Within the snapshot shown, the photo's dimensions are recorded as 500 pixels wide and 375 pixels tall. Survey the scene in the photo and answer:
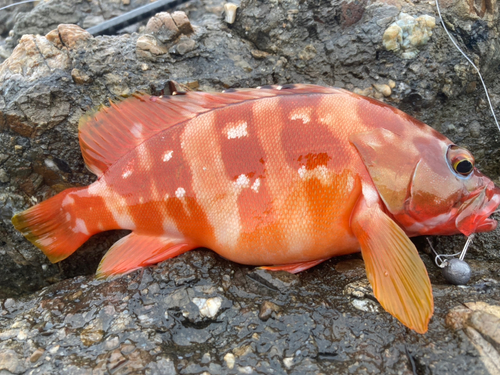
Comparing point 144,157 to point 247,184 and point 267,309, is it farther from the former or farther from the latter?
point 267,309

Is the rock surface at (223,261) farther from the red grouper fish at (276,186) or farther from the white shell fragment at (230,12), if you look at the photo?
the red grouper fish at (276,186)

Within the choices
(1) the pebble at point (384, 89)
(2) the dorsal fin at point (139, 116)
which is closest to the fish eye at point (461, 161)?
(2) the dorsal fin at point (139, 116)

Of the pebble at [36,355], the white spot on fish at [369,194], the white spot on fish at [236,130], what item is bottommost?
the pebble at [36,355]

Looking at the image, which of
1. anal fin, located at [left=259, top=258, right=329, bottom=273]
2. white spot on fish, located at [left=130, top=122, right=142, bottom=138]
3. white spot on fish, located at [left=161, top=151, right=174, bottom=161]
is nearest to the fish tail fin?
white spot on fish, located at [left=130, top=122, right=142, bottom=138]

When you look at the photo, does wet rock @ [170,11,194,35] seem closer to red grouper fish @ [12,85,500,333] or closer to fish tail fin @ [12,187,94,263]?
red grouper fish @ [12,85,500,333]

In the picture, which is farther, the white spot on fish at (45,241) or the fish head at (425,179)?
the white spot on fish at (45,241)

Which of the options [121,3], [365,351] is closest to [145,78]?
[121,3]

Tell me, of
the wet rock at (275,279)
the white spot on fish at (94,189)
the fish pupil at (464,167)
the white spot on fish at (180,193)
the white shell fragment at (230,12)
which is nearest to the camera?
the fish pupil at (464,167)

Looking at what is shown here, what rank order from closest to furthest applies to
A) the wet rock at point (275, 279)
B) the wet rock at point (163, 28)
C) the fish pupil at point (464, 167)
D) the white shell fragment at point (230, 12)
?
1. the fish pupil at point (464, 167)
2. the wet rock at point (275, 279)
3. the wet rock at point (163, 28)
4. the white shell fragment at point (230, 12)
